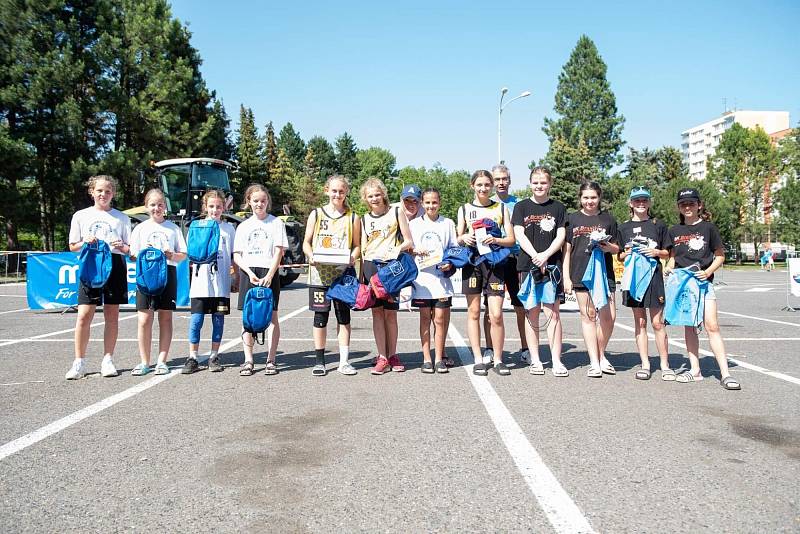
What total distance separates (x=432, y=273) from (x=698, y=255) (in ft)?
8.80

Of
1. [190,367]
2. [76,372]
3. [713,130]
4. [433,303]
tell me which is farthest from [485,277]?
[713,130]

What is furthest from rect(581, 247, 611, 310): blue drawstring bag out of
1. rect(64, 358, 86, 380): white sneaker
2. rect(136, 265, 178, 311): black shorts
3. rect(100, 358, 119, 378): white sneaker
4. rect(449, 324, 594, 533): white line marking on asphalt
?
rect(64, 358, 86, 380): white sneaker

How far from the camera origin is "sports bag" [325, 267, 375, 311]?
6.38 m

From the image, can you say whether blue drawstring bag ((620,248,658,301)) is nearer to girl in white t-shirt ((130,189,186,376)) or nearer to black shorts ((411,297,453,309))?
black shorts ((411,297,453,309))

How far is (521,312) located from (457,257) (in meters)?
1.29

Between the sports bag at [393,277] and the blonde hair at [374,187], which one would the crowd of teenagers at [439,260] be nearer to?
the blonde hair at [374,187]

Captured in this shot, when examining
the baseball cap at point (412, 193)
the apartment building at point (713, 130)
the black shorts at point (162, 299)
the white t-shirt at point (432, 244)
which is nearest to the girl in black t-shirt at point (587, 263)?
the white t-shirt at point (432, 244)

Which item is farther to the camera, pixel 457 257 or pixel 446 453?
pixel 457 257

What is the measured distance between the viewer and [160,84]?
36438 mm

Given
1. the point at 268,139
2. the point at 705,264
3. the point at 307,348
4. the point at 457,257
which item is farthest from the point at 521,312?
the point at 268,139

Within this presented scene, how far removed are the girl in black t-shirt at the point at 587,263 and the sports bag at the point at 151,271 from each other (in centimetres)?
426

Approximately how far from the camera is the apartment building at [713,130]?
435 feet

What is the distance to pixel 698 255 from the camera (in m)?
6.18

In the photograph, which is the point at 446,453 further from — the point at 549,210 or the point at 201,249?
the point at 201,249
